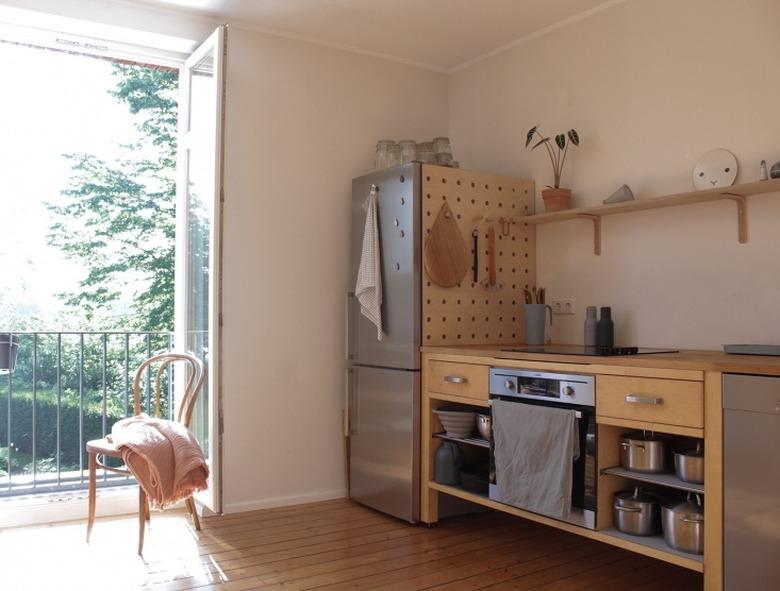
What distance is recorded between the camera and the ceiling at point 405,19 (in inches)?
136

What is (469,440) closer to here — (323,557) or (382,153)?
(323,557)

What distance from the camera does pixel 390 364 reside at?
11.6 feet

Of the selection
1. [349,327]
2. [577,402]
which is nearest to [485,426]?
[577,402]

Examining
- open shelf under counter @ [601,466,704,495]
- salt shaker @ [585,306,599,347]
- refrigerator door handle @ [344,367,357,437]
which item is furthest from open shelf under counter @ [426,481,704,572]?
refrigerator door handle @ [344,367,357,437]

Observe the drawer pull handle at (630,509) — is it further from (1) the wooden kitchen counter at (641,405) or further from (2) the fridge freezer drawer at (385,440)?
(2) the fridge freezer drawer at (385,440)

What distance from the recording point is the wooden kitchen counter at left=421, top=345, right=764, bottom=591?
218 centimetres

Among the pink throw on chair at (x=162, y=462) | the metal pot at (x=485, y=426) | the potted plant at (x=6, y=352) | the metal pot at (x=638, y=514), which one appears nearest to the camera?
the metal pot at (x=638, y=514)

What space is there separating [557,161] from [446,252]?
2.59 feet

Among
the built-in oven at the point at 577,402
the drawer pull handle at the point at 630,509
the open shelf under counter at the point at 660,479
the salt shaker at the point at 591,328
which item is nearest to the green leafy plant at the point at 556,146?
the salt shaker at the point at 591,328

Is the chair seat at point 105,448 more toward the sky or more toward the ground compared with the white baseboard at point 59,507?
more toward the sky

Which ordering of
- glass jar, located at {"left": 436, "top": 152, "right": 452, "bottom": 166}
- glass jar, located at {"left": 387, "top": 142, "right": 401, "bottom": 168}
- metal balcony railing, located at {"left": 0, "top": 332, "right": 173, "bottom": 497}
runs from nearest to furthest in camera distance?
1. glass jar, located at {"left": 436, "top": 152, "right": 452, "bottom": 166}
2. glass jar, located at {"left": 387, "top": 142, "right": 401, "bottom": 168}
3. metal balcony railing, located at {"left": 0, "top": 332, "right": 173, "bottom": 497}

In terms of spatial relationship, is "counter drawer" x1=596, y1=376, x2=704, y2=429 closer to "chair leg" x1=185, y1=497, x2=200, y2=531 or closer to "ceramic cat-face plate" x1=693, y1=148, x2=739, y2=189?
"ceramic cat-face plate" x1=693, y1=148, x2=739, y2=189

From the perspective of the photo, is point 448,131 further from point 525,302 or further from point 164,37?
point 164,37

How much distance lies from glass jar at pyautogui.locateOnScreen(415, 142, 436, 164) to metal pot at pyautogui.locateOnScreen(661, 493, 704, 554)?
2.09 metres
